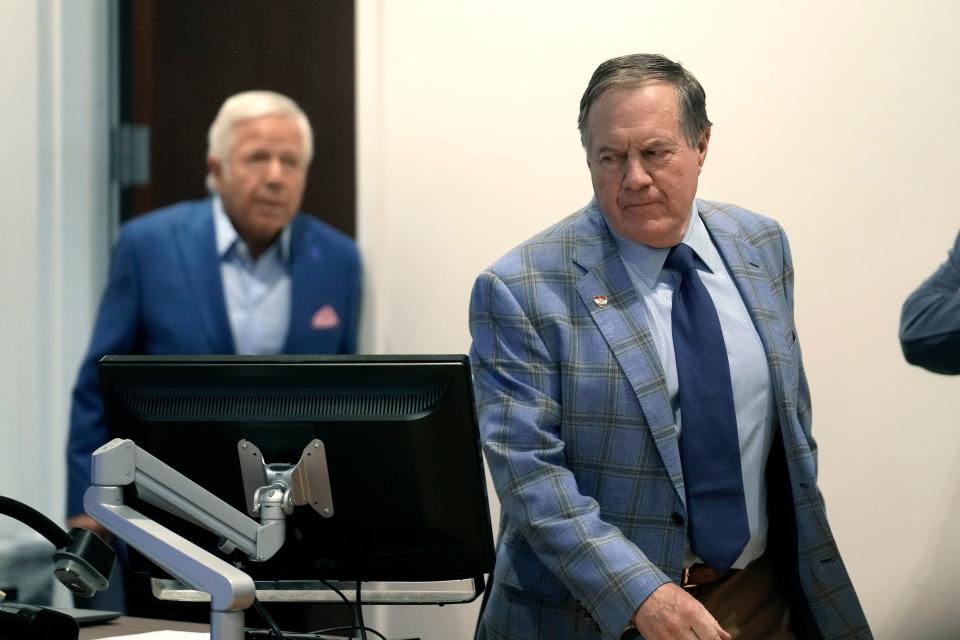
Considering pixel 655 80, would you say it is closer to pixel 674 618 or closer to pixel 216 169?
pixel 674 618

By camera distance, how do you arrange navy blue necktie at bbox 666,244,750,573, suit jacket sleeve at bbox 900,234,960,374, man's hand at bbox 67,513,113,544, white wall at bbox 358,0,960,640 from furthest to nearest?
1. man's hand at bbox 67,513,113,544
2. white wall at bbox 358,0,960,640
3. suit jacket sleeve at bbox 900,234,960,374
4. navy blue necktie at bbox 666,244,750,573

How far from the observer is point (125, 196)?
3932mm

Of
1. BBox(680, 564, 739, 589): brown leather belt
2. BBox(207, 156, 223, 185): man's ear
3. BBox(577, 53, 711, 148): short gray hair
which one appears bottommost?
BBox(680, 564, 739, 589): brown leather belt

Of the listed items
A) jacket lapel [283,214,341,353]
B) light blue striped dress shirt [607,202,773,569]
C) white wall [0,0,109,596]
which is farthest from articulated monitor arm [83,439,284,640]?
white wall [0,0,109,596]

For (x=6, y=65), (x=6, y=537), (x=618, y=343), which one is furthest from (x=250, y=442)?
(x=6, y=65)

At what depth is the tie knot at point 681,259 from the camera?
206cm

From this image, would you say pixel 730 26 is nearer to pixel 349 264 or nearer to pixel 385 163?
pixel 385 163

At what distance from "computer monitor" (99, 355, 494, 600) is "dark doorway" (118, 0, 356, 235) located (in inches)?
71.4

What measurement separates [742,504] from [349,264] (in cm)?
170

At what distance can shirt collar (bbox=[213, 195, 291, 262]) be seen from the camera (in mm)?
3395

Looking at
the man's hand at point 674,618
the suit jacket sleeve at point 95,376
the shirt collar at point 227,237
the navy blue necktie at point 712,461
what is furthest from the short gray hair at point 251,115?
the man's hand at point 674,618

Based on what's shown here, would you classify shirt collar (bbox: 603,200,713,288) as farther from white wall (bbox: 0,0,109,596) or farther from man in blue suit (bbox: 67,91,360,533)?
white wall (bbox: 0,0,109,596)

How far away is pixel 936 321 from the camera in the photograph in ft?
8.04

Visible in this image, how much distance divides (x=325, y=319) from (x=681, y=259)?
148 cm
